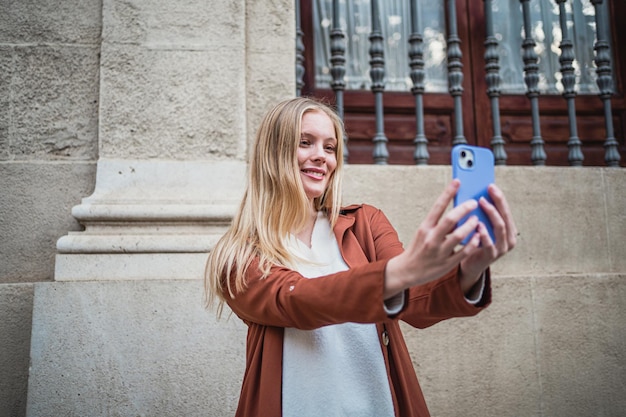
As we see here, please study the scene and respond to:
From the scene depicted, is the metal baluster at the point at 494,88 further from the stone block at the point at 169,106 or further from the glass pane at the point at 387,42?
the stone block at the point at 169,106

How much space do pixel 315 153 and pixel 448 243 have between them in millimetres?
791

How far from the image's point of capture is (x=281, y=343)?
159cm

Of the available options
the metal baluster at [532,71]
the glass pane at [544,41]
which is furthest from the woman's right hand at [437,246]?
the glass pane at [544,41]

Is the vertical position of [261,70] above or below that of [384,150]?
above

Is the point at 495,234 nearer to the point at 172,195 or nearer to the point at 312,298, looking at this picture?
the point at 312,298

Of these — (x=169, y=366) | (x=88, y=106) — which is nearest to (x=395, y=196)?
(x=169, y=366)

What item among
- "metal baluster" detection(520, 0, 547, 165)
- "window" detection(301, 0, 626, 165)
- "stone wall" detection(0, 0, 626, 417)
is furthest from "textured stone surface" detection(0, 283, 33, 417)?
"metal baluster" detection(520, 0, 547, 165)

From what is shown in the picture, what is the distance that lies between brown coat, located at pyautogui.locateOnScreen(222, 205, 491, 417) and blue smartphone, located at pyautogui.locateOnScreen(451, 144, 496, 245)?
22cm

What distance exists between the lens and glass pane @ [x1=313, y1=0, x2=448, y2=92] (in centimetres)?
420

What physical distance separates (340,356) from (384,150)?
188 cm

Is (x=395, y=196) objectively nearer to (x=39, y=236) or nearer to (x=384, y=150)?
(x=384, y=150)

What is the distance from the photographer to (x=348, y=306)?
1269mm

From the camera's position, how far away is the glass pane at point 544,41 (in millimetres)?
4426

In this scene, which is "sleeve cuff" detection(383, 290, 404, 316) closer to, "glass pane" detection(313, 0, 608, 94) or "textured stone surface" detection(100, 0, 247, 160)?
"textured stone surface" detection(100, 0, 247, 160)
